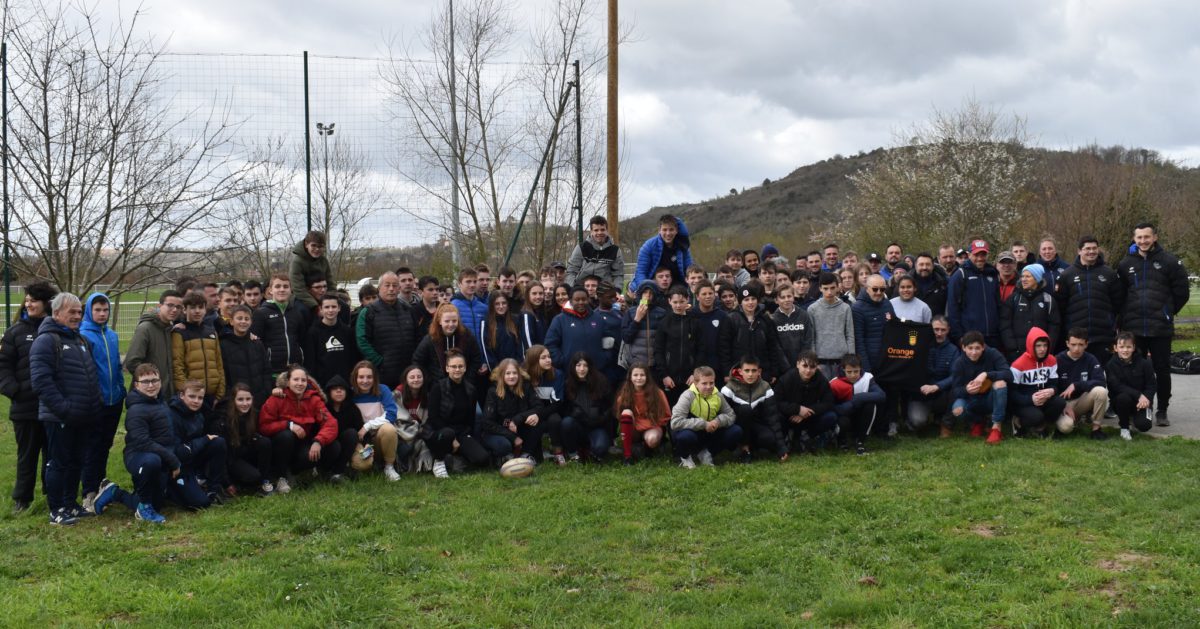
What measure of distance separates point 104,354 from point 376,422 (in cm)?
209

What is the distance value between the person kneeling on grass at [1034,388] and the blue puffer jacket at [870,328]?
1250 mm

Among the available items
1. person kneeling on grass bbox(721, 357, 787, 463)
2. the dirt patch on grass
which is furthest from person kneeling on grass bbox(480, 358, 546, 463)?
the dirt patch on grass

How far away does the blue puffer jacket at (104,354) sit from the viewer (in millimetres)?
6590

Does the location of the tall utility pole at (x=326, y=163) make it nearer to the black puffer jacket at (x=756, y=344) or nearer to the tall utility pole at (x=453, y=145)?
the tall utility pole at (x=453, y=145)

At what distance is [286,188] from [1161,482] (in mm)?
10032

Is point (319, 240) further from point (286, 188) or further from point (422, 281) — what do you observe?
point (286, 188)

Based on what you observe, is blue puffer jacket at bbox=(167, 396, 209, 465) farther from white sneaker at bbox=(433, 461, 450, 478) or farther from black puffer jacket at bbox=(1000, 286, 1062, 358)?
black puffer jacket at bbox=(1000, 286, 1062, 358)

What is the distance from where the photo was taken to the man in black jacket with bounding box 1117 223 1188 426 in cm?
846

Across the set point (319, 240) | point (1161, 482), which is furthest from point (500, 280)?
point (1161, 482)

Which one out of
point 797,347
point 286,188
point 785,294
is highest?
point 286,188

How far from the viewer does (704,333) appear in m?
8.11

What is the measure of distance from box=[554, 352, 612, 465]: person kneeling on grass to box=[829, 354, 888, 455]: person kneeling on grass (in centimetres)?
211

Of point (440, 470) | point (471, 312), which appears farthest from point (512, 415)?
point (471, 312)

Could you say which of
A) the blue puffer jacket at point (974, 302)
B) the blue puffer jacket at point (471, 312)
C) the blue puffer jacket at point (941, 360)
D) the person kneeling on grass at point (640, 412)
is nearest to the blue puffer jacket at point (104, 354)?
the blue puffer jacket at point (471, 312)
